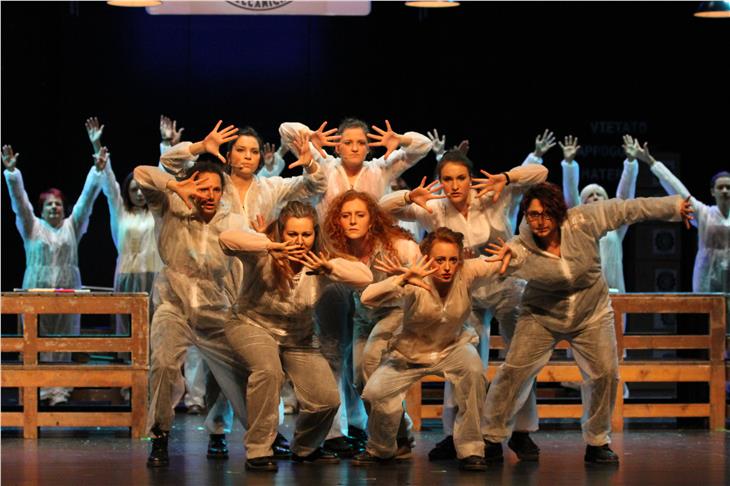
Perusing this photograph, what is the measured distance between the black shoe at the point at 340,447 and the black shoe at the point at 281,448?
7.0 inches

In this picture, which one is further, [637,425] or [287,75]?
[287,75]

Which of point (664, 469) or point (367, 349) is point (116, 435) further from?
point (664, 469)

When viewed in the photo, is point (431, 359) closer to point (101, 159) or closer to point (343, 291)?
point (343, 291)

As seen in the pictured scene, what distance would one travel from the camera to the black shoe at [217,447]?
6.43 metres

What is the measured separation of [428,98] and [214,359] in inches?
185

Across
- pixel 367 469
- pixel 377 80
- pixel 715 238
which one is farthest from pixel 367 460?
pixel 377 80

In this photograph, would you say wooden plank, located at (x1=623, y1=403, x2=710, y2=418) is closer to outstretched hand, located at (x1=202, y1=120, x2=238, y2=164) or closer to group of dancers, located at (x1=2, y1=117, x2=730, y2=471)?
group of dancers, located at (x1=2, y1=117, x2=730, y2=471)

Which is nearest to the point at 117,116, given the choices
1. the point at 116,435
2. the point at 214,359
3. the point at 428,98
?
the point at 428,98

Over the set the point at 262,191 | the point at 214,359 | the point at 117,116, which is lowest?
the point at 214,359

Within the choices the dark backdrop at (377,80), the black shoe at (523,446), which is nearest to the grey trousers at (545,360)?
the black shoe at (523,446)

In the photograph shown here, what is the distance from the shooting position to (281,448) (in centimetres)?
646

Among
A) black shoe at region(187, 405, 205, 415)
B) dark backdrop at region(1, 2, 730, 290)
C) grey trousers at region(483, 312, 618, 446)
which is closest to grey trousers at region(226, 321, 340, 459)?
grey trousers at region(483, 312, 618, 446)

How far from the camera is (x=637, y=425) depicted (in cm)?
786

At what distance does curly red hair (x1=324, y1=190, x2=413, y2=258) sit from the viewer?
6.25m
